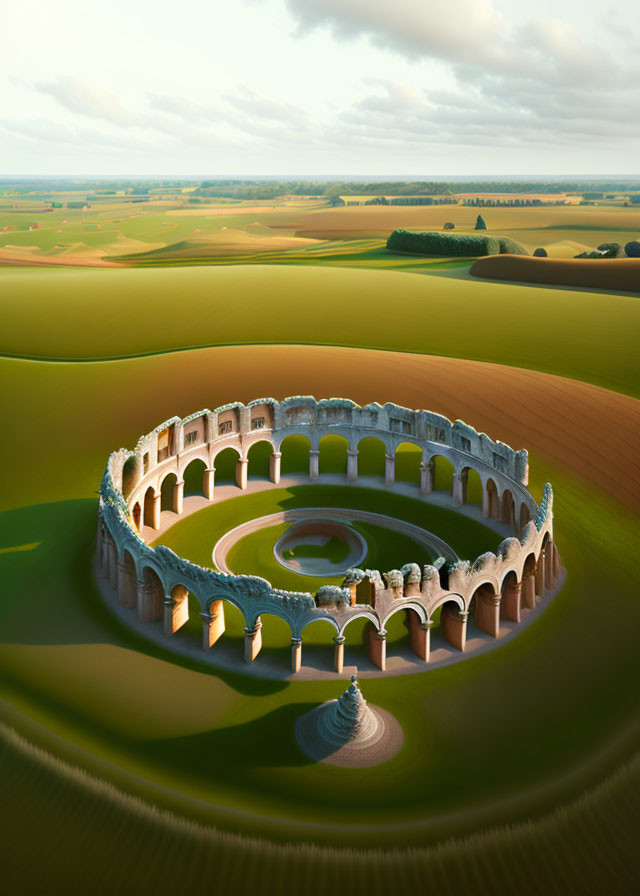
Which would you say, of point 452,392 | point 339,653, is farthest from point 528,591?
point 452,392

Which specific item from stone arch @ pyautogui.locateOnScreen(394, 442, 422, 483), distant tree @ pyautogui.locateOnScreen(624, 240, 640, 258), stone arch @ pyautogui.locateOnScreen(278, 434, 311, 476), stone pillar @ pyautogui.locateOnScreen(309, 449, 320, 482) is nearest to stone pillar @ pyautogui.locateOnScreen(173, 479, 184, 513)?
stone arch @ pyautogui.locateOnScreen(278, 434, 311, 476)

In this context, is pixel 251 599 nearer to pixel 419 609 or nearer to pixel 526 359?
pixel 419 609

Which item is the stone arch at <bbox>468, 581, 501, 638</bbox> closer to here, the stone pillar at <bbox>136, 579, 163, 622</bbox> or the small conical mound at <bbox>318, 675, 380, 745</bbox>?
the small conical mound at <bbox>318, 675, 380, 745</bbox>

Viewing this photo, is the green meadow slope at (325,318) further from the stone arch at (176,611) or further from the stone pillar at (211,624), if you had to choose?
the stone pillar at (211,624)

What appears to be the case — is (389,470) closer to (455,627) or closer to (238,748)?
(455,627)

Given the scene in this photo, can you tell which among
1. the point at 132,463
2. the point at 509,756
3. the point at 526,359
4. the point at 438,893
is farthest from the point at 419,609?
the point at 526,359

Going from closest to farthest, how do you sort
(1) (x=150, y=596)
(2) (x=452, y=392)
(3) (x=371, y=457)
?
(1) (x=150, y=596), (3) (x=371, y=457), (2) (x=452, y=392)
